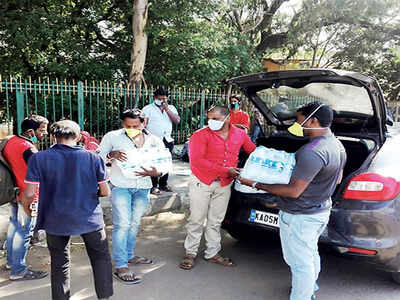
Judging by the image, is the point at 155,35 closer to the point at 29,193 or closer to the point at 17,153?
the point at 17,153

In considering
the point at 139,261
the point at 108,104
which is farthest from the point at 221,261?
the point at 108,104

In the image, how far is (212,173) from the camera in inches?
131

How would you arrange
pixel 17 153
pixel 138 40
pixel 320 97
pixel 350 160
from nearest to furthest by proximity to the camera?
pixel 17 153
pixel 350 160
pixel 320 97
pixel 138 40

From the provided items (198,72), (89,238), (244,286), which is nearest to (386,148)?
(244,286)

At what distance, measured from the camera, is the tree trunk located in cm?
898

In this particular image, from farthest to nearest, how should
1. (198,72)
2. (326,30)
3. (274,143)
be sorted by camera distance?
(326,30), (198,72), (274,143)

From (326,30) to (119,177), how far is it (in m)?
14.9

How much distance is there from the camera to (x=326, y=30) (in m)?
15.5

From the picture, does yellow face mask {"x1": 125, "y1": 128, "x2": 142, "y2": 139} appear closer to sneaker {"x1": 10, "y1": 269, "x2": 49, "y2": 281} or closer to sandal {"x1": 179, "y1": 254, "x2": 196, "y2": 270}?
sandal {"x1": 179, "y1": 254, "x2": 196, "y2": 270}

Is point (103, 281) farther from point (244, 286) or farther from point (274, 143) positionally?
point (274, 143)

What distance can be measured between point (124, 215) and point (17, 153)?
1054mm

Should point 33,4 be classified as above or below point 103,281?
above

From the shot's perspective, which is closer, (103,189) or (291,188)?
(291,188)

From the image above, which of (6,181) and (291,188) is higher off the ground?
(291,188)
